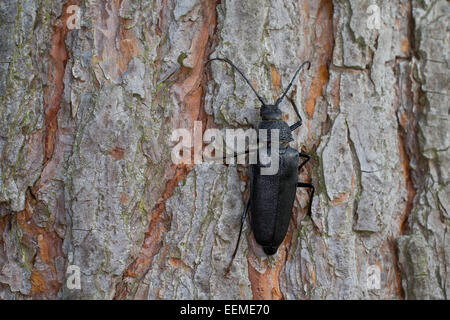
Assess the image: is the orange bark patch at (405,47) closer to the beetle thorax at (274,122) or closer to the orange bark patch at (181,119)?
the beetle thorax at (274,122)

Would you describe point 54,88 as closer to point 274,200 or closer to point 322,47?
point 274,200

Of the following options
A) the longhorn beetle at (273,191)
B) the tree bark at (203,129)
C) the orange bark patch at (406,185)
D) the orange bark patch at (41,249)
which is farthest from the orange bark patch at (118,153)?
the orange bark patch at (406,185)

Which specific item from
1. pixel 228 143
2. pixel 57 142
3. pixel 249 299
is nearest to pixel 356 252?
pixel 249 299

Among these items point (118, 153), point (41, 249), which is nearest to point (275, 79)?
point (118, 153)

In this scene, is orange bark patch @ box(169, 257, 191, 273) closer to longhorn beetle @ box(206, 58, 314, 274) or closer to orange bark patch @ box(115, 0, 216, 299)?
orange bark patch @ box(115, 0, 216, 299)

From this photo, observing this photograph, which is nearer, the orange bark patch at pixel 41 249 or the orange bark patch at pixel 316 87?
the orange bark patch at pixel 41 249

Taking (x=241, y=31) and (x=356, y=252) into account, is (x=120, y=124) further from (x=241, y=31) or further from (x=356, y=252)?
(x=356, y=252)

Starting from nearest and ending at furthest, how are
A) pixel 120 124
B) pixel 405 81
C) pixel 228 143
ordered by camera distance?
pixel 120 124 < pixel 228 143 < pixel 405 81
